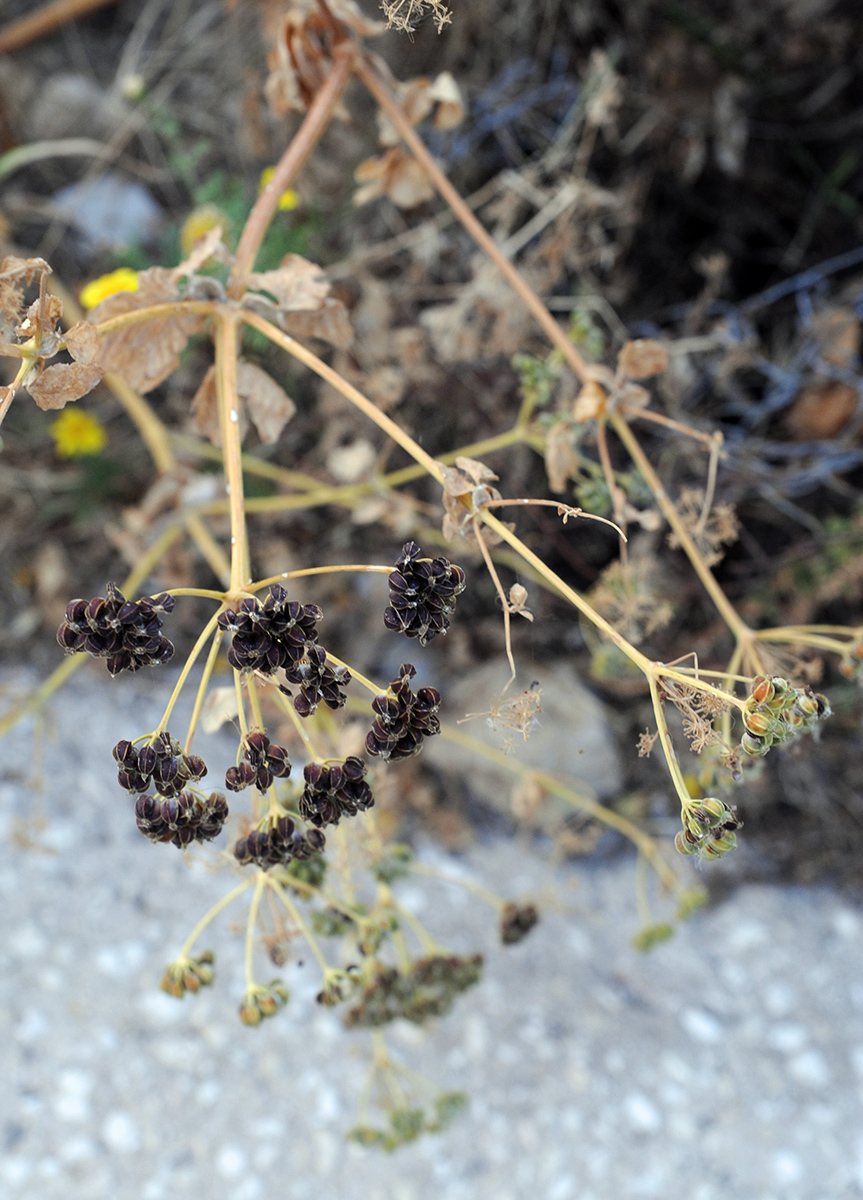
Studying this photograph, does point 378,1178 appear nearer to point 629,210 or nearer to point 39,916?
point 39,916


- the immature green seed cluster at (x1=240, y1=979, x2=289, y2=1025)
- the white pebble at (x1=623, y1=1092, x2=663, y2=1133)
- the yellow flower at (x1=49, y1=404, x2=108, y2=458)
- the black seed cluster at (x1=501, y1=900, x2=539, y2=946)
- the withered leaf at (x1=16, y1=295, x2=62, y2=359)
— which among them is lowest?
the white pebble at (x1=623, y1=1092, x2=663, y2=1133)

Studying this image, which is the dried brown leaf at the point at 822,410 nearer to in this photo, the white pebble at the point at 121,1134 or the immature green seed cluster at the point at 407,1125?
the immature green seed cluster at the point at 407,1125

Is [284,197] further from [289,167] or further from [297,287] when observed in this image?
[297,287]

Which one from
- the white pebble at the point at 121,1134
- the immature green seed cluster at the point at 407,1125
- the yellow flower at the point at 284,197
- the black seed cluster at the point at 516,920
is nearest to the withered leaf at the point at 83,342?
the yellow flower at the point at 284,197

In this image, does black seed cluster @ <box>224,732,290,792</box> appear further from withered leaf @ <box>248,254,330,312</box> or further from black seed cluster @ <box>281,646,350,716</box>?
withered leaf @ <box>248,254,330,312</box>

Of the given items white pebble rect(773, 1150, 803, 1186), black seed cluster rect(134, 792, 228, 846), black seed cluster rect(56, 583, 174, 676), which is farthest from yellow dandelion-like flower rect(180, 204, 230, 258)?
white pebble rect(773, 1150, 803, 1186)

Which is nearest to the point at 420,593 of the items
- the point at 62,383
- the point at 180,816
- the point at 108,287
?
the point at 180,816
